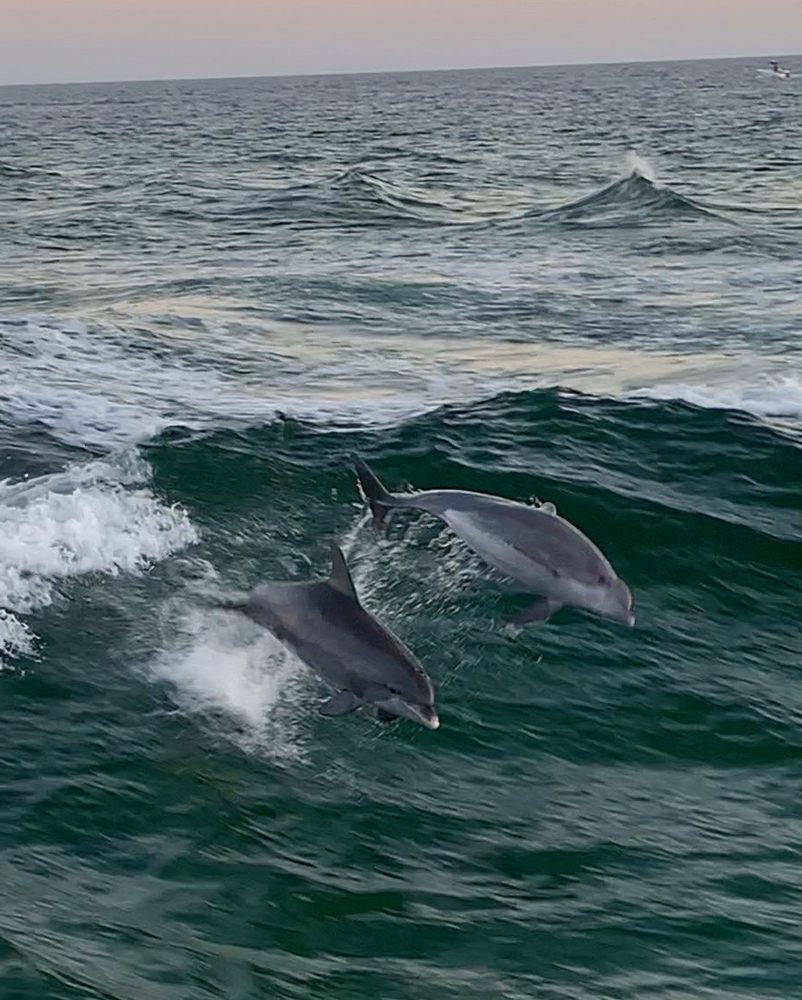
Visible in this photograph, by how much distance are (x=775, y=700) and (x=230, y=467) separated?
6845mm

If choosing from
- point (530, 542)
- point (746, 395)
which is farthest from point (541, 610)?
point (746, 395)

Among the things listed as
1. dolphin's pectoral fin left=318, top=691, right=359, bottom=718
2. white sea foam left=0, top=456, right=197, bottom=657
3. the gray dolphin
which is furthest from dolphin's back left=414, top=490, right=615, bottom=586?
white sea foam left=0, top=456, right=197, bottom=657

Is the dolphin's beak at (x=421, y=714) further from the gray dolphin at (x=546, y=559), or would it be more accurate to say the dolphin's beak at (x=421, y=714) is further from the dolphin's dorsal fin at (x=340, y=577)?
the gray dolphin at (x=546, y=559)

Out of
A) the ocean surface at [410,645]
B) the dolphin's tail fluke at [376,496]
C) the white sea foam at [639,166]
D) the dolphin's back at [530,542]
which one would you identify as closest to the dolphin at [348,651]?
the ocean surface at [410,645]

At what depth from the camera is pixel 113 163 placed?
214 ft

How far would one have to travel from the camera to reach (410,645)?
11.6 metres

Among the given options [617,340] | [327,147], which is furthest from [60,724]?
[327,147]

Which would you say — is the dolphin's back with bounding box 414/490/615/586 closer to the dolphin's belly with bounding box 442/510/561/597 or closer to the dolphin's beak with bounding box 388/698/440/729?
the dolphin's belly with bounding box 442/510/561/597

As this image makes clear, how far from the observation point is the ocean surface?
26.1ft

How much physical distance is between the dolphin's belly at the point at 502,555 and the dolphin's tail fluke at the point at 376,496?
75 centimetres

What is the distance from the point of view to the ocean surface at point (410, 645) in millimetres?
7953

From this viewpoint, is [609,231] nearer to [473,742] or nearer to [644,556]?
[644,556]

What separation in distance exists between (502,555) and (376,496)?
6.85 ft

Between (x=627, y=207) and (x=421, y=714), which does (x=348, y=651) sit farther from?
(x=627, y=207)
